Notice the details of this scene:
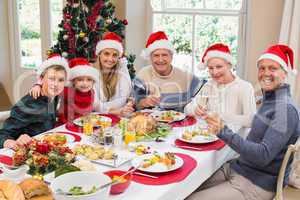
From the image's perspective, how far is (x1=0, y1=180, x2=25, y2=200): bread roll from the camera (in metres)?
1.22

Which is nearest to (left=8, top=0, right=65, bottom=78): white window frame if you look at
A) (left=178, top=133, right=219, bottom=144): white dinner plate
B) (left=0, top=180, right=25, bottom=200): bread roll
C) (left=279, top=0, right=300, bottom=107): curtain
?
(left=279, top=0, right=300, bottom=107): curtain

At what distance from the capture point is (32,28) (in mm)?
5191

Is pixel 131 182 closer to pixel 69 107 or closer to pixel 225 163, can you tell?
pixel 225 163

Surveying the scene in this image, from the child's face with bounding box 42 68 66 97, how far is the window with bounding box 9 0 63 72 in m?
2.71

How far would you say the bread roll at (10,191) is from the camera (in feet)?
3.99

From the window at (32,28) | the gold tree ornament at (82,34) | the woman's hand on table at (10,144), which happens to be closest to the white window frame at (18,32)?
the window at (32,28)

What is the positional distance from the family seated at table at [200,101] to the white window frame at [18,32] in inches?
92.0

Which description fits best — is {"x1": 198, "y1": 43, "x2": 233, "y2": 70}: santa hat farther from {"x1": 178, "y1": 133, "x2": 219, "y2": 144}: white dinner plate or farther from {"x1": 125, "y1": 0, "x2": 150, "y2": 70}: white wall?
{"x1": 125, "y1": 0, "x2": 150, "y2": 70}: white wall

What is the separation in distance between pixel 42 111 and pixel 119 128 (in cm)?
51

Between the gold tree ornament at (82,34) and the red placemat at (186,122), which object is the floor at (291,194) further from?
the gold tree ornament at (82,34)

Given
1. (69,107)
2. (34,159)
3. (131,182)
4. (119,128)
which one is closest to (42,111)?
(69,107)

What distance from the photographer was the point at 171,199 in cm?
152

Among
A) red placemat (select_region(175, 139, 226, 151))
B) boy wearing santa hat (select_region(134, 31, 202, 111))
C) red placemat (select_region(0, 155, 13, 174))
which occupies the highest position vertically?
boy wearing santa hat (select_region(134, 31, 202, 111))

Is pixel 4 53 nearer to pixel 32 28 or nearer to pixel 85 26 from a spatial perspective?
pixel 32 28
